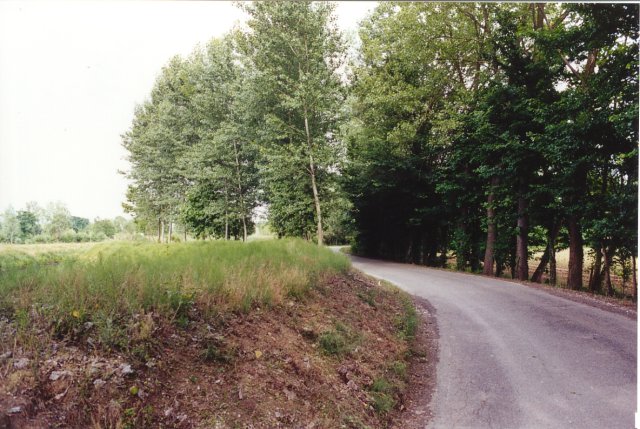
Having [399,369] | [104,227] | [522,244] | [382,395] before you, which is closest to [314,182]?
[522,244]

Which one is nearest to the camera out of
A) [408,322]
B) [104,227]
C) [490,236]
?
[104,227]

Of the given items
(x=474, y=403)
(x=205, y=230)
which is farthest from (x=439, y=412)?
(x=205, y=230)

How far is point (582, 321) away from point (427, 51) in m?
15.5

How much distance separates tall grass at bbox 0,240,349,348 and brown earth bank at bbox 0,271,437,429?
22 cm

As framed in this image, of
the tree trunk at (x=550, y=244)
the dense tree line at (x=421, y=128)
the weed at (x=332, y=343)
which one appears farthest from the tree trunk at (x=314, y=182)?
the tree trunk at (x=550, y=244)

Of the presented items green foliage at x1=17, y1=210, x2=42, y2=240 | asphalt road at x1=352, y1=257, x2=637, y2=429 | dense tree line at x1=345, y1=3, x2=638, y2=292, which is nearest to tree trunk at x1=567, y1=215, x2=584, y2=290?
dense tree line at x1=345, y1=3, x2=638, y2=292

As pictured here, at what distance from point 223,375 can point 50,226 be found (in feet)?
13.6

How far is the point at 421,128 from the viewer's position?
73.4 feet

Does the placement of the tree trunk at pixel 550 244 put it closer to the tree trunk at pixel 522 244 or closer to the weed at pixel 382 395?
the tree trunk at pixel 522 244

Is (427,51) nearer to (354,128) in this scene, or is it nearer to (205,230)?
(354,128)

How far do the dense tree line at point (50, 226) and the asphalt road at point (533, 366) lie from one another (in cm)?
634

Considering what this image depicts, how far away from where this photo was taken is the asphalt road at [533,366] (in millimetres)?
5137

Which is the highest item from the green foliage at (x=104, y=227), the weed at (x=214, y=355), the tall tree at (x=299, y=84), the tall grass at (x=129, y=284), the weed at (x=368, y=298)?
the tall tree at (x=299, y=84)

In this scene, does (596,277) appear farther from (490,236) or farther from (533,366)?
(533,366)
